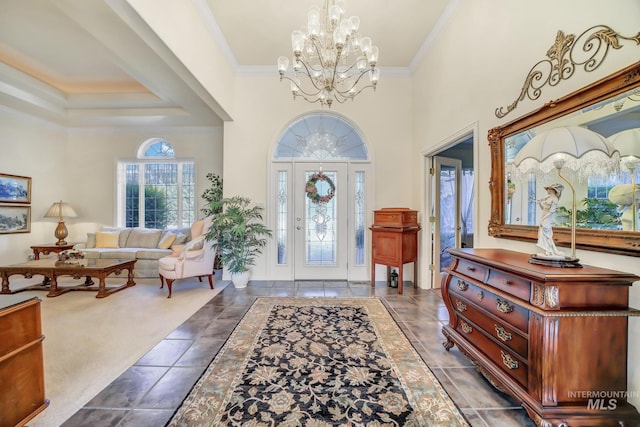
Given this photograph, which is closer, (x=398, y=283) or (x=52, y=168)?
(x=398, y=283)

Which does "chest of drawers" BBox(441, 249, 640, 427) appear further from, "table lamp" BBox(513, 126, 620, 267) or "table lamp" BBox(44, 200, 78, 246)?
"table lamp" BBox(44, 200, 78, 246)

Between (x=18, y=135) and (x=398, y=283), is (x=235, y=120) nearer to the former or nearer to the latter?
(x=398, y=283)

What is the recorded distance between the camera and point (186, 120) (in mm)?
5777

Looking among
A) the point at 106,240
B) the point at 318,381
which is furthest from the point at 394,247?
the point at 106,240

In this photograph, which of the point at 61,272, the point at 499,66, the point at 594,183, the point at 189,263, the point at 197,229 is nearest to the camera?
the point at 594,183

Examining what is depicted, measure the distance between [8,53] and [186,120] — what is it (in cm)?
259

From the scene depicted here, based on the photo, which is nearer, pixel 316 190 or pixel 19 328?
pixel 19 328

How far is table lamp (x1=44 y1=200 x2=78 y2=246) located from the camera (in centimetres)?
552

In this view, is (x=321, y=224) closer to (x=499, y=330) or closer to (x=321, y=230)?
(x=321, y=230)

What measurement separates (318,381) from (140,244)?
5.18m

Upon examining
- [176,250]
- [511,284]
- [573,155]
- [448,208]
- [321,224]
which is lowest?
[176,250]

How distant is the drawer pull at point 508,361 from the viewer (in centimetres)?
157

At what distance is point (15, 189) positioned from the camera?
5.20 m

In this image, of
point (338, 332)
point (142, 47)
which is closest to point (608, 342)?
point (338, 332)
